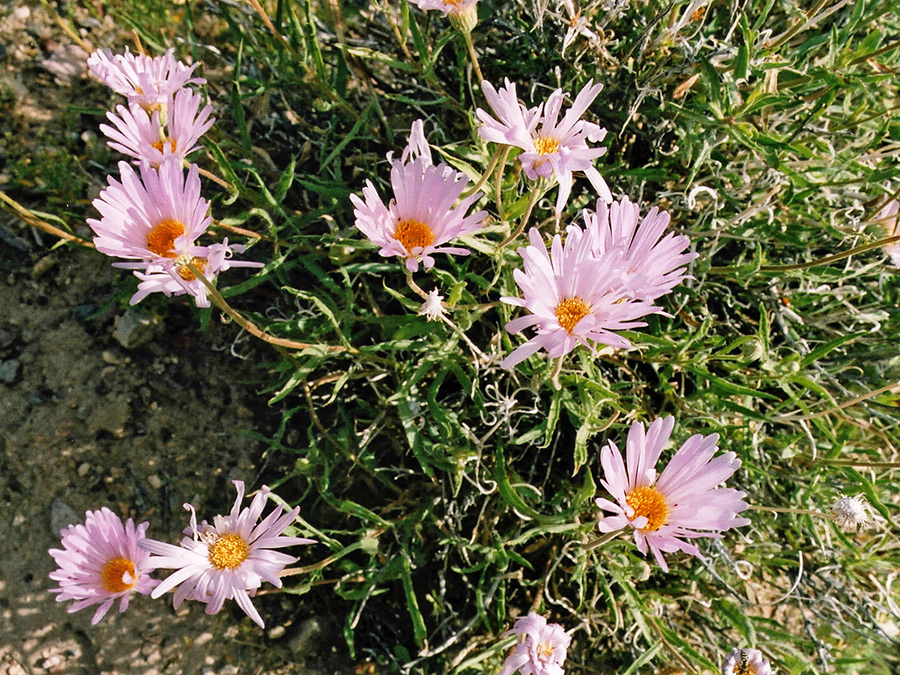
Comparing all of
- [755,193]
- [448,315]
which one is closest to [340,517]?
[448,315]

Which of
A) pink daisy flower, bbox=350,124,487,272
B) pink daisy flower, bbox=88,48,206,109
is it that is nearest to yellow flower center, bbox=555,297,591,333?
pink daisy flower, bbox=350,124,487,272

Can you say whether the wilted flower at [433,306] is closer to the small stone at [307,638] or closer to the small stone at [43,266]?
the small stone at [307,638]

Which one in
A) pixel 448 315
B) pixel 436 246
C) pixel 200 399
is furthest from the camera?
pixel 200 399

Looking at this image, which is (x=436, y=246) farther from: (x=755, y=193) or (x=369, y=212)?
(x=755, y=193)

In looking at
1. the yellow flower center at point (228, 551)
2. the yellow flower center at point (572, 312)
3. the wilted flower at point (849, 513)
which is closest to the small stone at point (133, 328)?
the yellow flower center at point (228, 551)

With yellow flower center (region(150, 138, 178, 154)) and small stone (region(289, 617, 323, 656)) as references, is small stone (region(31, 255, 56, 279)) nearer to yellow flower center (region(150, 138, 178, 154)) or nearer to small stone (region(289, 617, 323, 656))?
yellow flower center (region(150, 138, 178, 154))

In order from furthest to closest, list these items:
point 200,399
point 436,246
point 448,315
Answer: point 200,399
point 448,315
point 436,246
